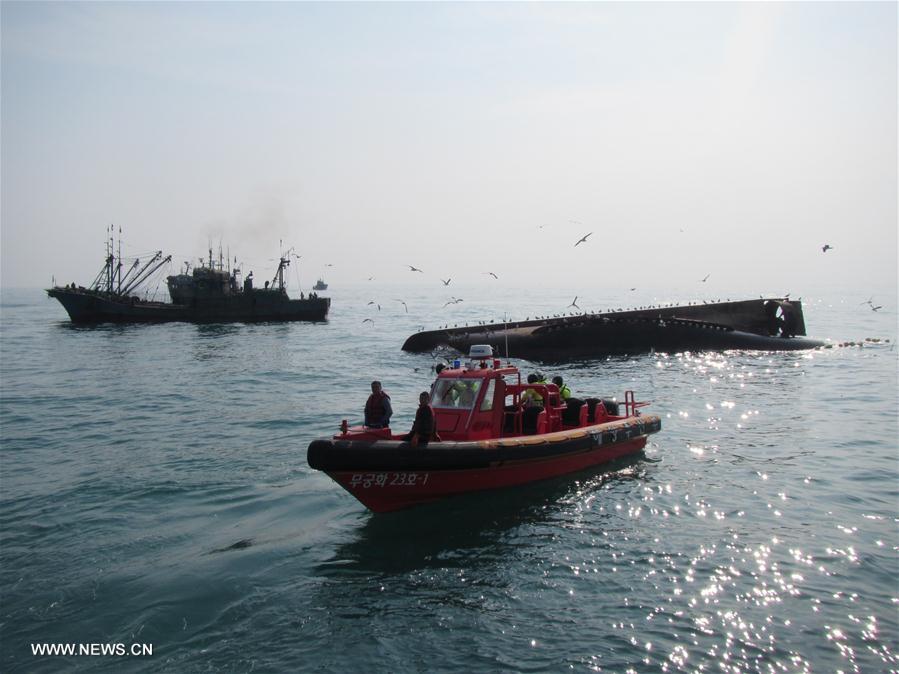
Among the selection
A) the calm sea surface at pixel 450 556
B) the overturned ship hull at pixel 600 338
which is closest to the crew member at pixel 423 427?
the calm sea surface at pixel 450 556

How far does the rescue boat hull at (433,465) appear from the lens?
1255 centimetres

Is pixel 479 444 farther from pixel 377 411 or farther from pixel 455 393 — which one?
pixel 377 411

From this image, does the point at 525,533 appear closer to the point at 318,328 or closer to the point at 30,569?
the point at 30,569

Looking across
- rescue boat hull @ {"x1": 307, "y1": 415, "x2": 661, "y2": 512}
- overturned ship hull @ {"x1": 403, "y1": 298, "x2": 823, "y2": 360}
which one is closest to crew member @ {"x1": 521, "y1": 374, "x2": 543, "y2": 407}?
rescue boat hull @ {"x1": 307, "y1": 415, "x2": 661, "y2": 512}

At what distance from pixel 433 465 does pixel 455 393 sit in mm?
2469

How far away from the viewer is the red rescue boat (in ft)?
41.8

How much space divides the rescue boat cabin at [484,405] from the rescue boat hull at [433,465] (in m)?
0.78

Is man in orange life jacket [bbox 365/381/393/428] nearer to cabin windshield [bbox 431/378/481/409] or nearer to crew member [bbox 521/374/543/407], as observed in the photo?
cabin windshield [bbox 431/378/481/409]

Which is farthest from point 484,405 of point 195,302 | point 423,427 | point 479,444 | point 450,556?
point 195,302

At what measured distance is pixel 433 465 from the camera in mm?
13039

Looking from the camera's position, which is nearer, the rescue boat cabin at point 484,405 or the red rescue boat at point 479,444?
the red rescue boat at point 479,444

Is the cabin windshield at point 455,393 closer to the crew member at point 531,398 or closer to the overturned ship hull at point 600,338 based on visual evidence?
the crew member at point 531,398

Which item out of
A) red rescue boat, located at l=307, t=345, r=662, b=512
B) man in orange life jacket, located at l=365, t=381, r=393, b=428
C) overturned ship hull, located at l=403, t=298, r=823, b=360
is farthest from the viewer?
overturned ship hull, located at l=403, t=298, r=823, b=360

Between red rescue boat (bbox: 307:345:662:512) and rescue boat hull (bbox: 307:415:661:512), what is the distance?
2 centimetres
